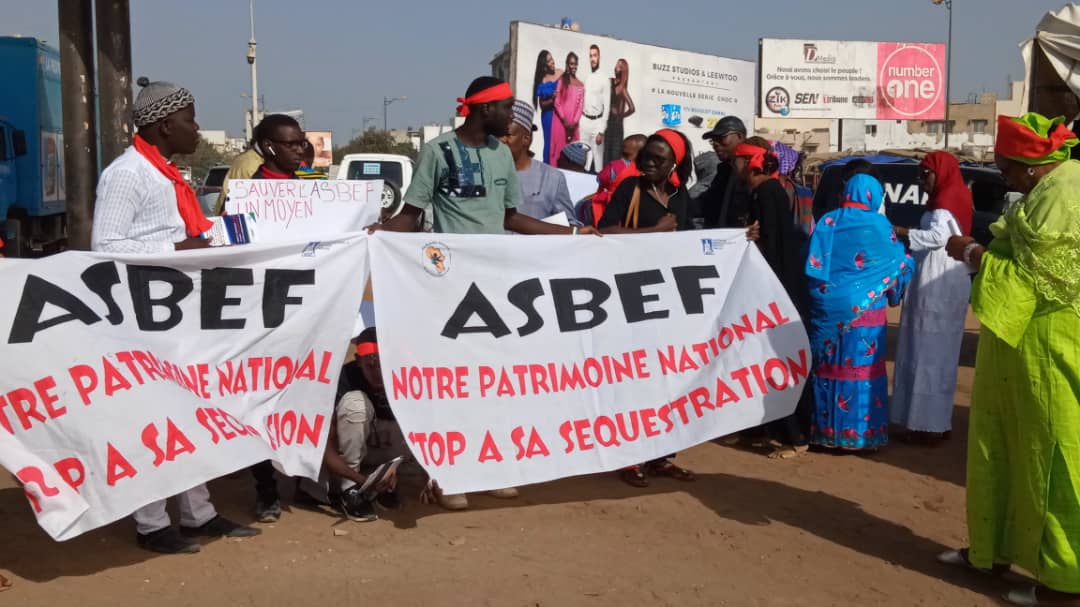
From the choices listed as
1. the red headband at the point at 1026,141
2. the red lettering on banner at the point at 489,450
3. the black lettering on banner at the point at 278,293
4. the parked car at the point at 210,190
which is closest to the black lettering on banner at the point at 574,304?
the red lettering on banner at the point at 489,450

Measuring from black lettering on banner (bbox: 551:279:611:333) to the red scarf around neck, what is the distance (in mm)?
1639

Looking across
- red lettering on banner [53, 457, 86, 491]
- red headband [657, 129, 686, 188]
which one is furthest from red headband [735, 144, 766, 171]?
red lettering on banner [53, 457, 86, 491]

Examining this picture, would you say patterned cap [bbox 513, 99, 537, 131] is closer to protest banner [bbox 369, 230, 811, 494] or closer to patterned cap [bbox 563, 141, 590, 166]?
protest banner [bbox 369, 230, 811, 494]

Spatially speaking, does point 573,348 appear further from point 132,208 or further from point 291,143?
point 291,143

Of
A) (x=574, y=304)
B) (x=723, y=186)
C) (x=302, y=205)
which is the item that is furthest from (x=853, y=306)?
(x=302, y=205)

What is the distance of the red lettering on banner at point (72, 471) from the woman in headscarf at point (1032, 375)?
341 cm

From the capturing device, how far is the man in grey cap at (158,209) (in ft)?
14.3

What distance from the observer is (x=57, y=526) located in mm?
3895

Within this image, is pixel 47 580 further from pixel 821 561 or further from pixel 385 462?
pixel 821 561

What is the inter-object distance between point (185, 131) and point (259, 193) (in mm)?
1869

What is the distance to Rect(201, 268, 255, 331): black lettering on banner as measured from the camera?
457cm

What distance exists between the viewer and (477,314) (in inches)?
194

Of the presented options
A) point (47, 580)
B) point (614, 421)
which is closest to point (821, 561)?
point (614, 421)

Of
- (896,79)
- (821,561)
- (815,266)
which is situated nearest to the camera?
(821,561)
